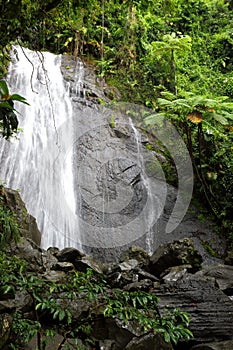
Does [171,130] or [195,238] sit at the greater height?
[171,130]

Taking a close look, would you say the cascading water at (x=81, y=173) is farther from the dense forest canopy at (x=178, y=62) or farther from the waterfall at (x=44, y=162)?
the dense forest canopy at (x=178, y=62)

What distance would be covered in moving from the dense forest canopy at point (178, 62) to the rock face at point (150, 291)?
296 cm

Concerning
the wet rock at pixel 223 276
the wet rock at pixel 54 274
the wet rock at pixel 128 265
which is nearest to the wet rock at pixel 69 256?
the wet rock at pixel 128 265

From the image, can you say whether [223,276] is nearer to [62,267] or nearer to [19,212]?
[62,267]

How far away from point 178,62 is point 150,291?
975 centimetres

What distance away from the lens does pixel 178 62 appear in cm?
1211

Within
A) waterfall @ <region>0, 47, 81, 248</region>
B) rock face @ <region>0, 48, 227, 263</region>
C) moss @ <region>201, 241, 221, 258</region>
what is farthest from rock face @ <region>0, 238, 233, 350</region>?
moss @ <region>201, 241, 221, 258</region>

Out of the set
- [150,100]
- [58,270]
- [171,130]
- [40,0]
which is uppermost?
[150,100]

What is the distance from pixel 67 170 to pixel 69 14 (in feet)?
14.4

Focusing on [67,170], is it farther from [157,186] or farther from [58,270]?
[58,270]

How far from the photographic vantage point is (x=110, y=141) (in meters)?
8.77

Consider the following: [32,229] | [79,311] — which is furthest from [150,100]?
[79,311]

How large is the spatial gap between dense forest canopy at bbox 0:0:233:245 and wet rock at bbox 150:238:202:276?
271cm

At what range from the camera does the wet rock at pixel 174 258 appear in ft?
17.5
